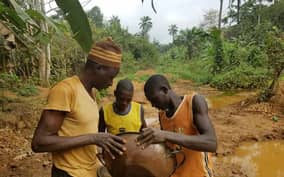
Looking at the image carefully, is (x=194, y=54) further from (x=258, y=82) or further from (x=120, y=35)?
(x=258, y=82)

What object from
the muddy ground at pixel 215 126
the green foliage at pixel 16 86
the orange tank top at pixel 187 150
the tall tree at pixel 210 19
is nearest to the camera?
the orange tank top at pixel 187 150

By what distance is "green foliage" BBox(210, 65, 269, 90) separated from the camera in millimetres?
14916

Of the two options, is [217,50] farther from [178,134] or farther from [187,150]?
[178,134]

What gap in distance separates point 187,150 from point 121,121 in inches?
48.7

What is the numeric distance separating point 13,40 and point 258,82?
40.9ft

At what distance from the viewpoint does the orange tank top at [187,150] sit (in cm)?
196

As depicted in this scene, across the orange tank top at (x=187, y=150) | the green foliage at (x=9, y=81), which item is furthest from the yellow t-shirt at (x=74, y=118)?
the green foliage at (x=9, y=81)

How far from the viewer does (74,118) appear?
1792mm

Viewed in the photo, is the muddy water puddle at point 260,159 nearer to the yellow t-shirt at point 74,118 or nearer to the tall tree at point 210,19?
the yellow t-shirt at point 74,118

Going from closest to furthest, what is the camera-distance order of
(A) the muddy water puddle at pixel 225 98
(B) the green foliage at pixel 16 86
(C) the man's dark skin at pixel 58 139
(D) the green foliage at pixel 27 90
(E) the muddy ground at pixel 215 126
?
(C) the man's dark skin at pixel 58 139 < (E) the muddy ground at pixel 215 126 < (B) the green foliage at pixel 16 86 < (D) the green foliage at pixel 27 90 < (A) the muddy water puddle at pixel 225 98

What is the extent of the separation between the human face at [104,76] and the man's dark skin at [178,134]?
0.24 m

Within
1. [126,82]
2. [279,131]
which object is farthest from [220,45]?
A: [126,82]

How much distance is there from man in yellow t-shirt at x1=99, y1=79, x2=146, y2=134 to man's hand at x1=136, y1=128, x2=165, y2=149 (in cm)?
136

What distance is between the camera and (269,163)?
A: 21.8 ft
